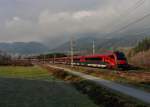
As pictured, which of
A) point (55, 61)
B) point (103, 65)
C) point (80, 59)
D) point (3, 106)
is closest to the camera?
point (3, 106)

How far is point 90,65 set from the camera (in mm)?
74562

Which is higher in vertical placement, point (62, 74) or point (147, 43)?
point (147, 43)

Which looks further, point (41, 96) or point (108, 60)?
point (108, 60)

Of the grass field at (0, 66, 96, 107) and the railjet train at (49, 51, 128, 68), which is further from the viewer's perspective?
the railjet train at (49, 51, 128, 68)

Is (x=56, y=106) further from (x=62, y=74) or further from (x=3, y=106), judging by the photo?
(x=62, y=74)

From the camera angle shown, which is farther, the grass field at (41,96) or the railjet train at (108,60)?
the railjet train at (108,60)

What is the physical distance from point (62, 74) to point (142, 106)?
117 ft

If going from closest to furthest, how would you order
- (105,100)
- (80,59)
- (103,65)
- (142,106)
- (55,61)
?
(142,106) → (105,100) → (103,65) → (80,59) → (55,61)

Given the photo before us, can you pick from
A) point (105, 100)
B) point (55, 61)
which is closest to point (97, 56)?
point (105, 100)

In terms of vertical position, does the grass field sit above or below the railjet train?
below

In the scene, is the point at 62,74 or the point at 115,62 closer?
the point at 62,74

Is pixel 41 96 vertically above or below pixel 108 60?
below

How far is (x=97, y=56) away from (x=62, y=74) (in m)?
15.9

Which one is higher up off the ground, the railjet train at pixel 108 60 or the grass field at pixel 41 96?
the railjet train at pixel 108 60
